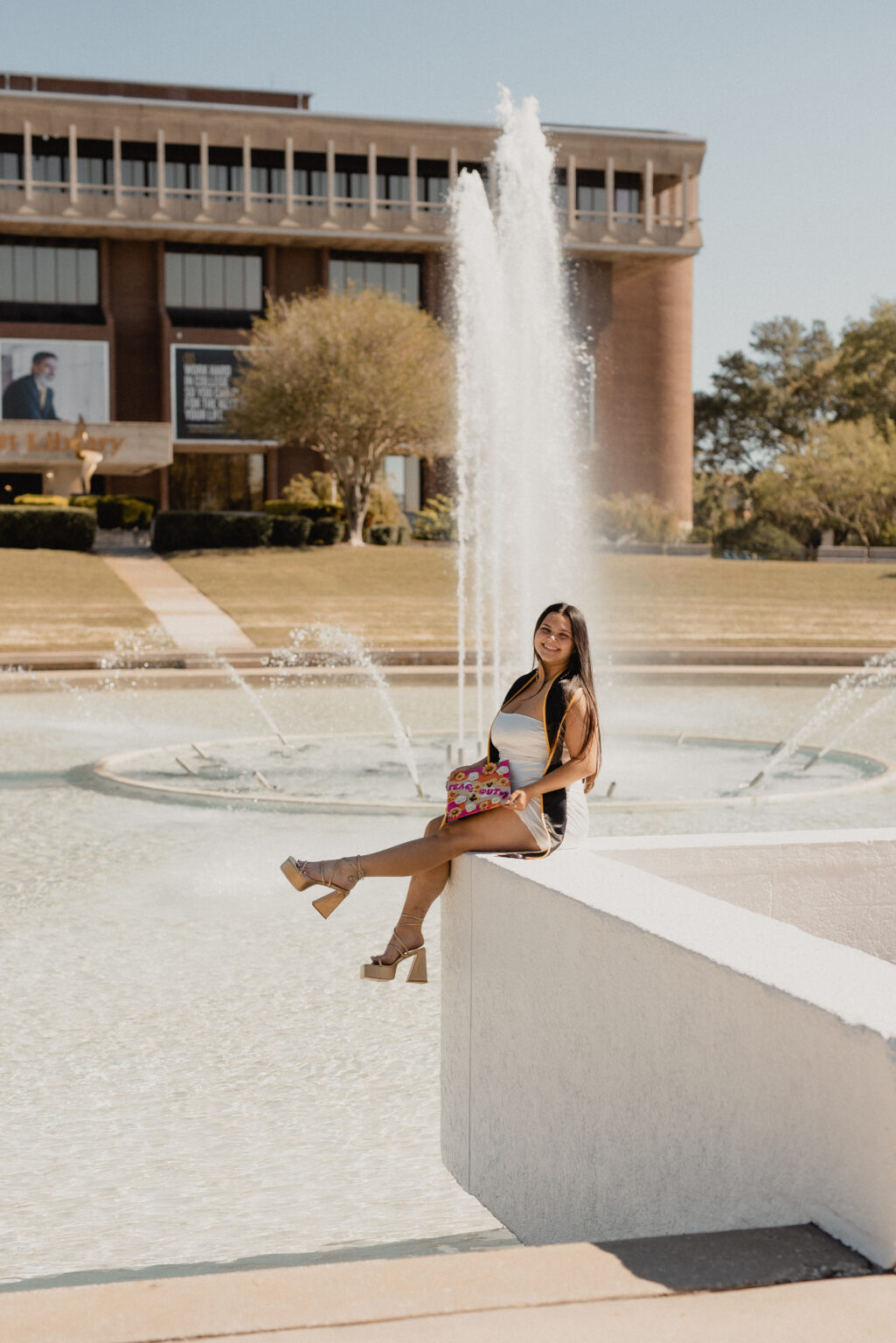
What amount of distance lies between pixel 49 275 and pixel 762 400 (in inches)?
1748

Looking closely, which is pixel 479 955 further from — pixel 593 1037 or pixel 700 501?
pixel 700 501

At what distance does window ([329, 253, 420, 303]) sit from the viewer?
59594 millimetres

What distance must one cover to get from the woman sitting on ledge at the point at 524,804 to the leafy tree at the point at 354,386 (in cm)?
3725

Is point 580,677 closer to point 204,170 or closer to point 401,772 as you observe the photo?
point 401,772

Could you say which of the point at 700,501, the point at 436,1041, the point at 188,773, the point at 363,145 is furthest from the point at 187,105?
the point at 436,1041

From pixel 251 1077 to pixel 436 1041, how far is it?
2.41 ft

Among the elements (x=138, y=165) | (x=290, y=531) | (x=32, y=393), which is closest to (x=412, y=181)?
(x=138, y=165)

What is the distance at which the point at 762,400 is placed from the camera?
281 ft

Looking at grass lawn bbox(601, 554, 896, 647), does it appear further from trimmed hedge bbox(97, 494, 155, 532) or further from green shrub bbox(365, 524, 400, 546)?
trimmed hedge bbox(97, 494, 155, 532)

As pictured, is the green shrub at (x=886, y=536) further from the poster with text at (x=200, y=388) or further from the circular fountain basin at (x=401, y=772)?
the circular fountain basin at (x=401, y=772)

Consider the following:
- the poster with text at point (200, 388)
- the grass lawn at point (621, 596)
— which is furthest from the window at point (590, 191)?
the grass lawn at point (621, 596)

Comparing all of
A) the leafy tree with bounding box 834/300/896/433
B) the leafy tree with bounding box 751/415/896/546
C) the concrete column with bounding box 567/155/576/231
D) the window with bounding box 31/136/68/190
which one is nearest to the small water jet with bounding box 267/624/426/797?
the leafy tree with bounding box 751/415/896/546

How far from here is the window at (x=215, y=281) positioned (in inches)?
2297

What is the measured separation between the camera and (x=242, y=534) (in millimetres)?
39781
